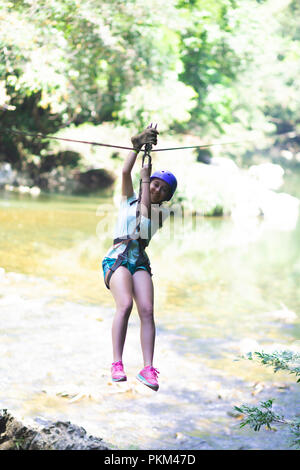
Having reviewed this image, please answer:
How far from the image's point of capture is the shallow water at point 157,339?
4.65 m

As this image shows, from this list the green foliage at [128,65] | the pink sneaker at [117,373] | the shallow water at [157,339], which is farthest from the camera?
the green foliage at [128,65]

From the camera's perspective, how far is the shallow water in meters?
4.65

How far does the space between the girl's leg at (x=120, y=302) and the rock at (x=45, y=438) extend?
0.45 meters

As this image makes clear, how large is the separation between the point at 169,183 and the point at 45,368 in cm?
293

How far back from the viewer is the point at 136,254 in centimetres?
313

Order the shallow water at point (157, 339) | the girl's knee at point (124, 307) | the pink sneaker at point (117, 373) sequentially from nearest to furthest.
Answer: the pink sneaker at point (117, 373) < the girl's knee at point (124, 307) < the shallow water at point (157, 339)

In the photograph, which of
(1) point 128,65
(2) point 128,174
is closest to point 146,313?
(2) point 128,174

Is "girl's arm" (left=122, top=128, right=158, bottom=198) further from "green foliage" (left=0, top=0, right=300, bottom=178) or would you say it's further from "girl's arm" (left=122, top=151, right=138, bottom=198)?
"green foliage" (left=0, top=0, right=300, bottom=178)

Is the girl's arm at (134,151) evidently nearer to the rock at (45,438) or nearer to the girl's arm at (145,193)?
the girl's arm at (145,193)

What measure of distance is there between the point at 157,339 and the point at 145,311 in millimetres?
3676

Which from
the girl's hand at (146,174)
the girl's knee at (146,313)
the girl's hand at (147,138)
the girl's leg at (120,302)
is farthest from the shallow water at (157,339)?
the girl's hand at (147,138)

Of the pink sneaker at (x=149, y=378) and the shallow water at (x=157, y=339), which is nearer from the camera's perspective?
the pink sneaker at (x=149, y=378)

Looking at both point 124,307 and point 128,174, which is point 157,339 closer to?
point 124,307

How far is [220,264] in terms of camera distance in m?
11.8
